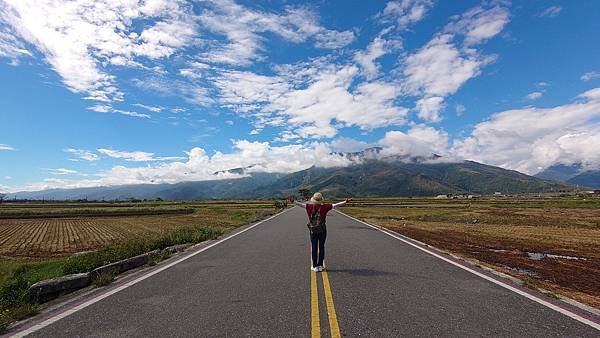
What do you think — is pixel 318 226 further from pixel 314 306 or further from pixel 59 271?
pixel 59 271

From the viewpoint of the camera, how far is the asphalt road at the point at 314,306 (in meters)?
4.93

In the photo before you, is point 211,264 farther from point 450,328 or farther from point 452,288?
point 450,328

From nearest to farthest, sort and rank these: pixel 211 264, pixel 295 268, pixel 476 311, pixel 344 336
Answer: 1. pixel 344 336
2. pixel 476 311
3. pixel 295 268
4. pixel 211 264

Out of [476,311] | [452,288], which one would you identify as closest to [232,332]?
[476,311]

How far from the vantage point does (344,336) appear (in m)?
4.62

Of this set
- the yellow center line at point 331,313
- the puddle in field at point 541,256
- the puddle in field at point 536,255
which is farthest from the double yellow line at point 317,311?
the puddle in field at point 541,256

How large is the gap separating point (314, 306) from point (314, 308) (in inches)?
4.3

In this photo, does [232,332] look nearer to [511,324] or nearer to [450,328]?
[450,328]

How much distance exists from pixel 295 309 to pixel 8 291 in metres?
5.56

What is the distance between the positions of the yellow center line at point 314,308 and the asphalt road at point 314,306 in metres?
0.01

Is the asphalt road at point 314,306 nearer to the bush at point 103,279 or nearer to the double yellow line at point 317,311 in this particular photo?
the double yellow line at point 317,311

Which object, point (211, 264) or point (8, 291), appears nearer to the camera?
point (8, 291)

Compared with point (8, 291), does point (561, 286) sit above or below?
below

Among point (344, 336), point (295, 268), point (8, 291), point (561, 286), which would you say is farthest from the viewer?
point (295, 268)
